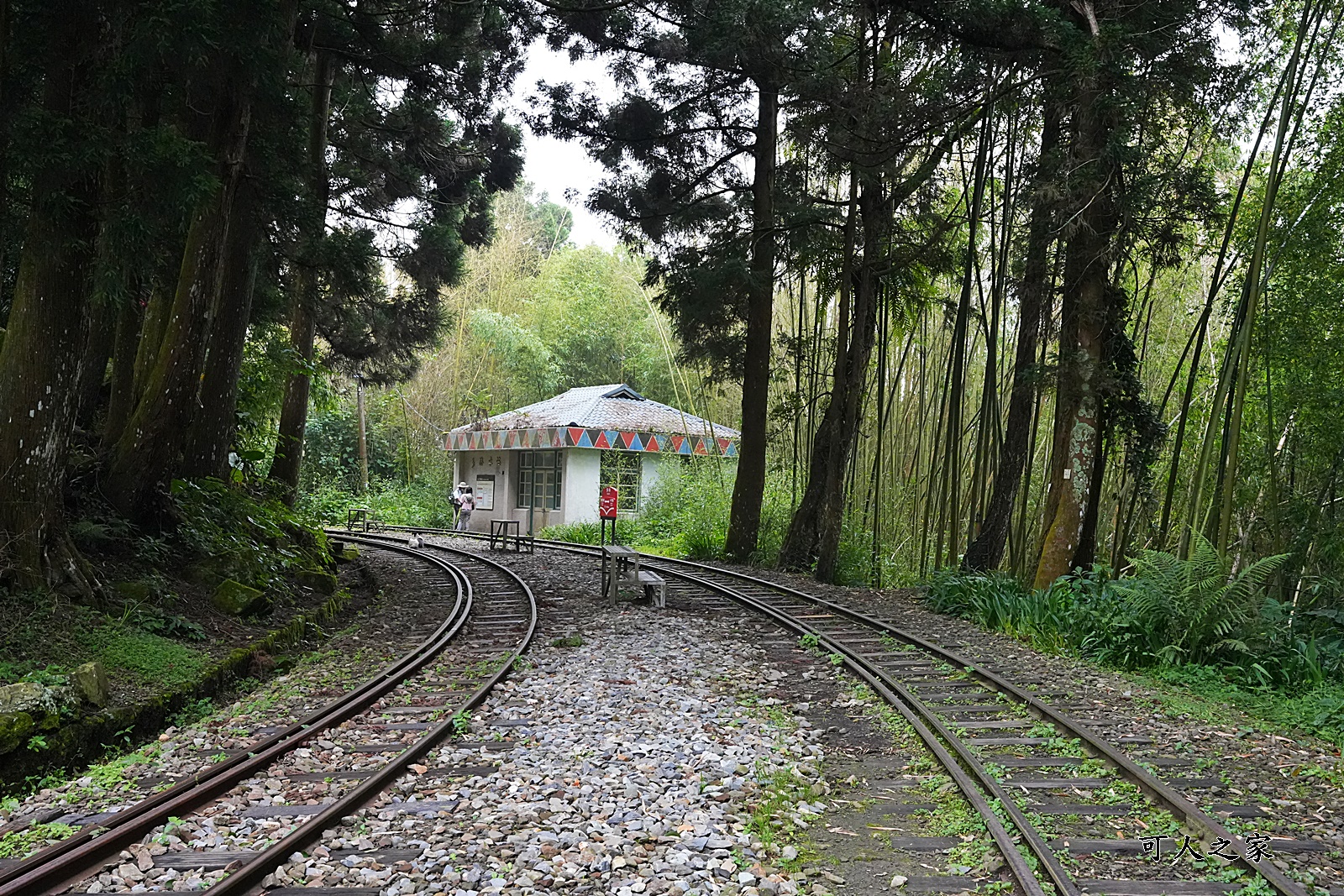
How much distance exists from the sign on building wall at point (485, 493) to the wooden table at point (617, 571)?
13963 millimetres

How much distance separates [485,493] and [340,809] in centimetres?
2212

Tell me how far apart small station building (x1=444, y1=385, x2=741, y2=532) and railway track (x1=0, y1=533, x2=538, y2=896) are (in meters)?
13.8

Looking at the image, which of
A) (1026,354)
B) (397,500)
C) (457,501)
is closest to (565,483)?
(457,501)

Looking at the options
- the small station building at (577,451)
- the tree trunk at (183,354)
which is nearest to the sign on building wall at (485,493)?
the small station building at (577,451)

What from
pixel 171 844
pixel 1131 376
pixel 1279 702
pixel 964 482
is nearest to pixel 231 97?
pixel 171 844

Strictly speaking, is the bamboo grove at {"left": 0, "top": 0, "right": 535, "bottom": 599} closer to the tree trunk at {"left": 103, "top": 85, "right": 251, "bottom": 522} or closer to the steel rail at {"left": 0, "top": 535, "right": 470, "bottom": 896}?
the tree trunk at {"left": 103, "top": 85, "right": 251, "bottom": 522}

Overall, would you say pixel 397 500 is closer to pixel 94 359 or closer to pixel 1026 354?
pixel 94 359

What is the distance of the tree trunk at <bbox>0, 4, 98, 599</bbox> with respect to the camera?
630cm

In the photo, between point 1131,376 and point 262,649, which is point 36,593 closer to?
point 262,649

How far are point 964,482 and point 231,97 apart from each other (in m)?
11.8

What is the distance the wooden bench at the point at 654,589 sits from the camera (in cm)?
1073

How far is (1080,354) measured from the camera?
358 inches

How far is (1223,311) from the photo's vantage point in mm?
9211

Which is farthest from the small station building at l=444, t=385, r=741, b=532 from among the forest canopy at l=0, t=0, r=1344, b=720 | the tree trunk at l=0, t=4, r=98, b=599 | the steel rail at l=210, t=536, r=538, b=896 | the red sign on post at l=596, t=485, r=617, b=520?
the steel rail at l=210, t=536, r=538, b=896
